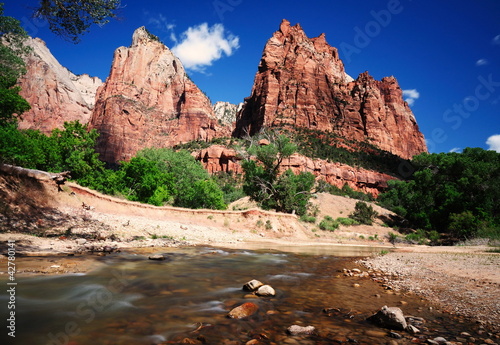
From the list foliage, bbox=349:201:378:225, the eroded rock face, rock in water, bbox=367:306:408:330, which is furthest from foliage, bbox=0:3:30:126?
the eroded rock face

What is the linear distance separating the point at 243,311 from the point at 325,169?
84879mm

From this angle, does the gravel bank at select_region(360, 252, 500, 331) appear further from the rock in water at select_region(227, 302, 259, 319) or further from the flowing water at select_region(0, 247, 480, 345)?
the rock in water at select_region(227, 302, 259, 319)

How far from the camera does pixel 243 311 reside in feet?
14.8

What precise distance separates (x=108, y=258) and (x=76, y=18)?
1021cm

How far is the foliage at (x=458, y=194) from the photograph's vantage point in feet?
99.2

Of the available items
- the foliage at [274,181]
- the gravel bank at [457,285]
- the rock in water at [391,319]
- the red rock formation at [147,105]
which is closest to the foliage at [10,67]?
the foliage at [274,181]

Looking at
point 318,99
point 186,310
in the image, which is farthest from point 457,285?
point 318,99

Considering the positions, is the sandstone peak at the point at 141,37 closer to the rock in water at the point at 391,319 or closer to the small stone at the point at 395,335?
Result: the rock in water at the point at 391,319

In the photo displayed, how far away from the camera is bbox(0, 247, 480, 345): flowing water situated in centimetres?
356


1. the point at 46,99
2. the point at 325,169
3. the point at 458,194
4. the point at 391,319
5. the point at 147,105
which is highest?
the point at 147,105

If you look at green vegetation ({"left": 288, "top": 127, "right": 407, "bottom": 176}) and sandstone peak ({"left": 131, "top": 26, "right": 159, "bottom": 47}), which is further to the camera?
sandstone peak ({"left": 131, "top": 26, "right": 159, "bottom": 47})

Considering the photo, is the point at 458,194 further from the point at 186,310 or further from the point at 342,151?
the point at 342,151

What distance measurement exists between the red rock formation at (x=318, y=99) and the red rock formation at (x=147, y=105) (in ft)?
97.3

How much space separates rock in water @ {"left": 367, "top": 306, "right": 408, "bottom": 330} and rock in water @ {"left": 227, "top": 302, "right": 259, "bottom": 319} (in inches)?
81.4
